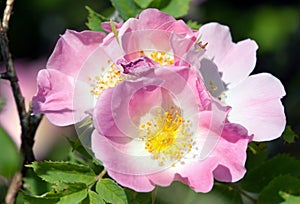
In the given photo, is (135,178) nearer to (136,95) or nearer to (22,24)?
(136,95)

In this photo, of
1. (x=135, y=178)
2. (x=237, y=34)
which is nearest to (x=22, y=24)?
(x=237, y=34)

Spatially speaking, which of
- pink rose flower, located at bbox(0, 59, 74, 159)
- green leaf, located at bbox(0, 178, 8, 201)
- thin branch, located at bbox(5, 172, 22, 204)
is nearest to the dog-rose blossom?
thin branch, located at bbox(5, 172, 22, 204)

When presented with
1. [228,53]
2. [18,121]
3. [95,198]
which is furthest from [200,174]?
[18,121]

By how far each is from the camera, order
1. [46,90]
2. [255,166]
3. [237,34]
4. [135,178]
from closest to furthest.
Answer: [135,178] < [46,90] < [255,166] < [237,34]

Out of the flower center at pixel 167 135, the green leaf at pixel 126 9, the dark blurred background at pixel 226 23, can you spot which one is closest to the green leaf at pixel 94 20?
the green leaf at pixel 126 9

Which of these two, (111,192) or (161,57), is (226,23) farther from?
(111,192)

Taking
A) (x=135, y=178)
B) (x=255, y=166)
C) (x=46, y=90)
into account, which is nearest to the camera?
(x=135, y=178)
